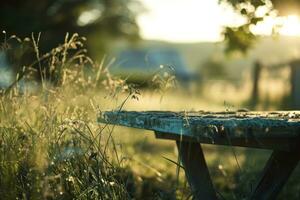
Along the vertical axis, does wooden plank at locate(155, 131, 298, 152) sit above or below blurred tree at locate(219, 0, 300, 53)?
below

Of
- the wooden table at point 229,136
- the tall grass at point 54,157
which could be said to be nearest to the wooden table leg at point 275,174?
the wooden table at point 229,136

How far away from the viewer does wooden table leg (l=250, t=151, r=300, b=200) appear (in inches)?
125

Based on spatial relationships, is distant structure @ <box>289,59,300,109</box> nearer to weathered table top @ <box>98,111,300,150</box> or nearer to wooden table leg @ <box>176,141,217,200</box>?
wooden table leg @ <box>176,141,217,200</box>

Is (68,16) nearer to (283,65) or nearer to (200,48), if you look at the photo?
(283,65)

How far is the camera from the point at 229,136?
275cm

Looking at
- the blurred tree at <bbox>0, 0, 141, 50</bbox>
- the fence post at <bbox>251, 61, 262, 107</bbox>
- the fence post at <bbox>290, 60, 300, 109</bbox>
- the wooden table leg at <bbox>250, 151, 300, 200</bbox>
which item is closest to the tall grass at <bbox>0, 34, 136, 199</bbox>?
the wooden table leg at <bbox>250, 151, 300, 200</bbox>

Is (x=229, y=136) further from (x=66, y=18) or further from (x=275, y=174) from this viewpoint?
(x=66, y=18)

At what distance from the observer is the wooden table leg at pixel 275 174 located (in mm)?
3178

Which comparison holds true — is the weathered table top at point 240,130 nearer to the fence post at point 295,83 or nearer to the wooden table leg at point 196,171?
the wooden table leg at point 196,171

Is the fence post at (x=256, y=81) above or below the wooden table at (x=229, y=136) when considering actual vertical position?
above

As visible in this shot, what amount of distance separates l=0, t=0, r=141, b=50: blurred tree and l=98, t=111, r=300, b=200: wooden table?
544 inches

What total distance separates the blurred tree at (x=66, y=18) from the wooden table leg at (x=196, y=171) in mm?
13815

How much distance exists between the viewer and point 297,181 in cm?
586

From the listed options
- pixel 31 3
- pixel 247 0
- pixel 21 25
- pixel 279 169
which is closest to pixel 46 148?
pixel 279 169
